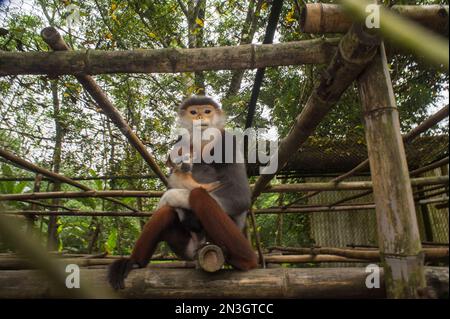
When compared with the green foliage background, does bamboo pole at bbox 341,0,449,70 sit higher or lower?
lower

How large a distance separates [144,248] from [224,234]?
452 millimetres

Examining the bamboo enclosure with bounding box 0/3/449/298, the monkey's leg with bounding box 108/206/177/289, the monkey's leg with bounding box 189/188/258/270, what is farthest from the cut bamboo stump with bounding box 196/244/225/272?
the monkey's leg with bounding box 108/206/177/289

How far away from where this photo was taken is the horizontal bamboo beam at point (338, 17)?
1.43m

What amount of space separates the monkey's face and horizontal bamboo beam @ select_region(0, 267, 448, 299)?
1.24 metres

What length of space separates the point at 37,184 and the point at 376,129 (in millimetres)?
3627

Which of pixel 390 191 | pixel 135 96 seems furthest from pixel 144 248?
pixel 135 96

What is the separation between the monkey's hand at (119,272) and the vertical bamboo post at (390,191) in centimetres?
119

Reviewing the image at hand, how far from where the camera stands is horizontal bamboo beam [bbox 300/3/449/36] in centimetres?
143

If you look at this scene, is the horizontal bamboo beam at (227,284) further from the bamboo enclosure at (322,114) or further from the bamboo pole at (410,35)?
the bamboo pole at (410,35)

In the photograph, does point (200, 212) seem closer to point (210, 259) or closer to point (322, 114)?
point (210, 259)

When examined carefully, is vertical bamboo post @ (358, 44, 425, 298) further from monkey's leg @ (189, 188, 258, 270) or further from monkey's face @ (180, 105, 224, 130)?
monkey's face @ (180, 105, 224, 130)

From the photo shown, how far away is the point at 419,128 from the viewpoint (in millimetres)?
1804
